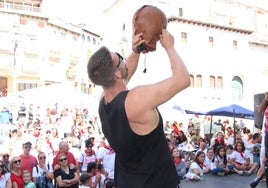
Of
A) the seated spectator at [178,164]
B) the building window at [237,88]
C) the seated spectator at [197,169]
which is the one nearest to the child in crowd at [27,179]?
the seated spectator at [178,164]

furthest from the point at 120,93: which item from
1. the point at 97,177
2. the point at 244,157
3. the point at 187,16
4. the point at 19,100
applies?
the point at 187,16

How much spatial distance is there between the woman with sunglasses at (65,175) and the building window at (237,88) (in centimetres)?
3360

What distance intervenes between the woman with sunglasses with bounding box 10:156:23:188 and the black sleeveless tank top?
219 inches

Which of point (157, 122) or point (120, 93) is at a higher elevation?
point (120, 93)

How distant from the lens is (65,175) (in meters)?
7.99

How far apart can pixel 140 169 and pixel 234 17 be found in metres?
43.4

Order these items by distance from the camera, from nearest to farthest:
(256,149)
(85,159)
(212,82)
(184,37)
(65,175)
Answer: (65,175), (85,159), (256,149), (184,37), (212,82)

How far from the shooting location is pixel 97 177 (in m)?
8.35

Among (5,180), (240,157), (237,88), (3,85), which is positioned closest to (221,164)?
(240,157)

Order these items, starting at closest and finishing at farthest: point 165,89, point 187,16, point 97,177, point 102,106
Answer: point 165,89 < point 102,106 < point 97,177 < point 187,16

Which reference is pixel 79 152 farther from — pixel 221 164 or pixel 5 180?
pixel 5 180

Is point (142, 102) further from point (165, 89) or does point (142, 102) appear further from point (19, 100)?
point (19, 100)

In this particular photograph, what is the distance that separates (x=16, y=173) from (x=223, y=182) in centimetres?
534

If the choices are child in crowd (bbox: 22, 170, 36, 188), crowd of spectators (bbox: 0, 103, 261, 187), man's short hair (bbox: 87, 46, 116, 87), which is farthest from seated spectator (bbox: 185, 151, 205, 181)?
man's short hair (bbox: 87, 46, 116, 87)
